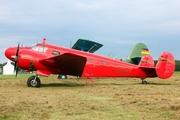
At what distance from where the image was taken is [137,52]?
2358 cm

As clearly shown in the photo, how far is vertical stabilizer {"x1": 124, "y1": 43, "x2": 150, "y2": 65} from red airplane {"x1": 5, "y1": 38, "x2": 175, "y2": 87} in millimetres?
7953

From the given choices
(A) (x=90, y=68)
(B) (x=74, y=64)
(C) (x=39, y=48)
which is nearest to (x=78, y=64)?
(B) (x=74, y=64)

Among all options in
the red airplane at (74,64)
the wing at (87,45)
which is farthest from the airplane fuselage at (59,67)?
the wing at (87,45)

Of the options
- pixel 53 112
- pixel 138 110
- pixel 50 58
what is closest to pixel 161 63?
pixel 50 58

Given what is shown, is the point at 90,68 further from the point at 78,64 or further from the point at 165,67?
the point at 165,67

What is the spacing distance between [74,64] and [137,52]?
1252cm

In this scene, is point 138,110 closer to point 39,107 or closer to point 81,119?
point 81,119

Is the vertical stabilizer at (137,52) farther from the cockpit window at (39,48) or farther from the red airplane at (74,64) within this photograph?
the cockpit window at (39,48)

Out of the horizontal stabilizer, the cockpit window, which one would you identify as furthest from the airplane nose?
the horizontal stabilizer

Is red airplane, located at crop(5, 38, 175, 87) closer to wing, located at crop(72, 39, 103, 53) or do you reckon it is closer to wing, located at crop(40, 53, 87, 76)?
wing, located at crop(40, 53, 87, 76)

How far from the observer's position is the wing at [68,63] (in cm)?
1142

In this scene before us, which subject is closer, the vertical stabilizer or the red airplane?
the red airplane

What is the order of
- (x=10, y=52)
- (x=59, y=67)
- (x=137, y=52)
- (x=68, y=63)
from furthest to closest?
1. (x=137, y=52)
2. (x=59, y=67)
3. (x=68, y=63)
4. (x=10, y=52)

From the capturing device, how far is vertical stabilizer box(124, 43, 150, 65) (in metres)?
23.0
